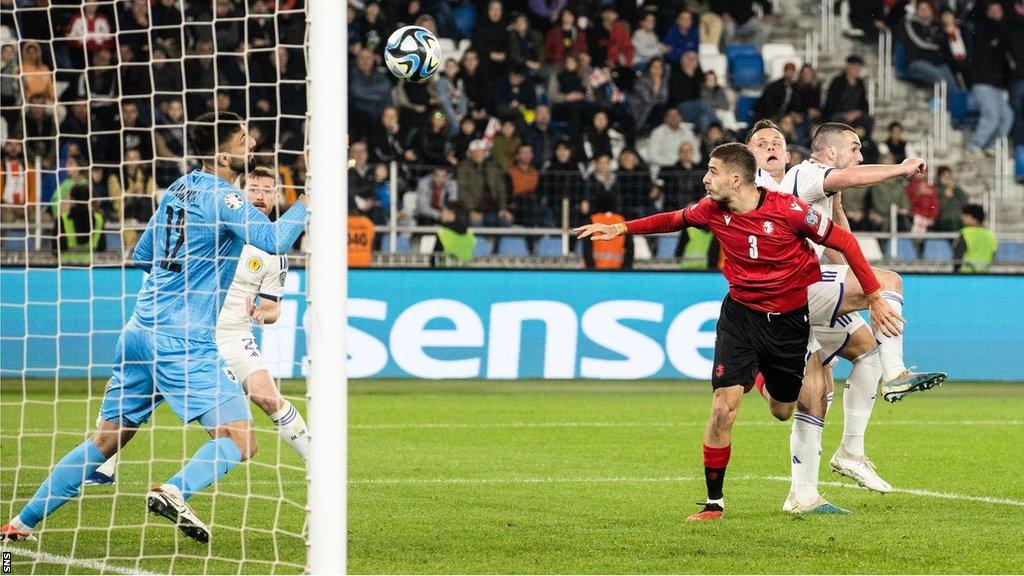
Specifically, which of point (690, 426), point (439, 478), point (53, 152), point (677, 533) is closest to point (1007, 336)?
point (690, 426)

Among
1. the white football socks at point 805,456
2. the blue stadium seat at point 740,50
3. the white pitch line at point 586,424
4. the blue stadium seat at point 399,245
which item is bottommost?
the white pitch line at point 586,424

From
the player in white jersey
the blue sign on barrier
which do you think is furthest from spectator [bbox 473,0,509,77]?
the player in white jersey

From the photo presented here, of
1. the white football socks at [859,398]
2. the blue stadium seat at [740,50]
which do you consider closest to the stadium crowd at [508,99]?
the blue stadium seat at [740,50]

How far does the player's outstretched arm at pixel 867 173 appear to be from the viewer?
24.2 feet

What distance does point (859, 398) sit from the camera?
8758 millimetres

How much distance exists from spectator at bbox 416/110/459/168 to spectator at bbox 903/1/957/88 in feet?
25.8

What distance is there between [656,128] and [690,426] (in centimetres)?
850

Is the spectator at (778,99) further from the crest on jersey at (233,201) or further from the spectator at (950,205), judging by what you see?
the crest on jersey at (233,201)

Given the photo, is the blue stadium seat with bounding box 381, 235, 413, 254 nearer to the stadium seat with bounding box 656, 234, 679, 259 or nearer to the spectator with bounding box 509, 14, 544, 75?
the stadium seat with bounding box 656, 234, 679, 259

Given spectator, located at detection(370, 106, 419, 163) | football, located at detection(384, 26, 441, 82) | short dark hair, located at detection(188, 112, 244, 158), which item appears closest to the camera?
short dark hair, located at detection(188, 112, 244, 158)

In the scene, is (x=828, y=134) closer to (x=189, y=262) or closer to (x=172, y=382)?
(x=189, y=262)

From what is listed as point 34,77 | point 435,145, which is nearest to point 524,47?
point 435,145

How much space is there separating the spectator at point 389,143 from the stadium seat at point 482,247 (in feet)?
6.52

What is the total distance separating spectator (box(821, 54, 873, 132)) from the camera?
20781 mm
